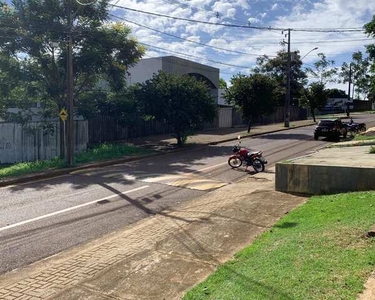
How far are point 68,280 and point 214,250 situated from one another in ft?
7.55

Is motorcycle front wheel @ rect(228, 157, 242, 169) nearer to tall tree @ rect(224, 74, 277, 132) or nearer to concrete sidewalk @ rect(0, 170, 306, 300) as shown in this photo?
concrete sidewalk @ rect(0, 170, 306, 300)

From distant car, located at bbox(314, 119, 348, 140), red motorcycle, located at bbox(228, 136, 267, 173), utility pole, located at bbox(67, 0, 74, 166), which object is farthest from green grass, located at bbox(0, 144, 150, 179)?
distant car, located at bbox(314, 119, 348, 140)

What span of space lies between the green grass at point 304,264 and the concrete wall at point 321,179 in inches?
98.9

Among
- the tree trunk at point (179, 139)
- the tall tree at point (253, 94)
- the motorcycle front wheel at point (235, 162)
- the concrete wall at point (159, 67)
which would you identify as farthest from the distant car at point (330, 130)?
the motorcycle front wheel at point (235, 162)

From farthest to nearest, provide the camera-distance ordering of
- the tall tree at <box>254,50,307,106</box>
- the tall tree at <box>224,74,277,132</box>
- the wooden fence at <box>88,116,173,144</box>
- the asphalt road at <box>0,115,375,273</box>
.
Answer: the tall tree at <box>254,50,307,106</box>
the tall tree at <box>224,74,277,132</box>
the wooden fence at <box>88,116,173,144</box>
the asphalt road at <box>0,115,375,273</box>

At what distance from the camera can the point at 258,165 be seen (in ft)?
50.4

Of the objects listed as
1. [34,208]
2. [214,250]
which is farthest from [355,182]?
[34,208]

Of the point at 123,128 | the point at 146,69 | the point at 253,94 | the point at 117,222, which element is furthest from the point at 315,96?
the point at 117,222

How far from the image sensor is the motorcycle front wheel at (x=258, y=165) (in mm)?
15359

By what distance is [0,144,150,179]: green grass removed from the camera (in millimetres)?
A: 15302

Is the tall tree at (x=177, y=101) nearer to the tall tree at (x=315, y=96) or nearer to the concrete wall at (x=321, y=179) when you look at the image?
the concrete wall at (x=321, y=179)

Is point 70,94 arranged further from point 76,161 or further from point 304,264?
point 304,264

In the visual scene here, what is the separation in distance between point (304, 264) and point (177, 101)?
18.9 metres

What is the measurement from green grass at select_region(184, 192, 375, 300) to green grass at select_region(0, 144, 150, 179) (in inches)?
439
